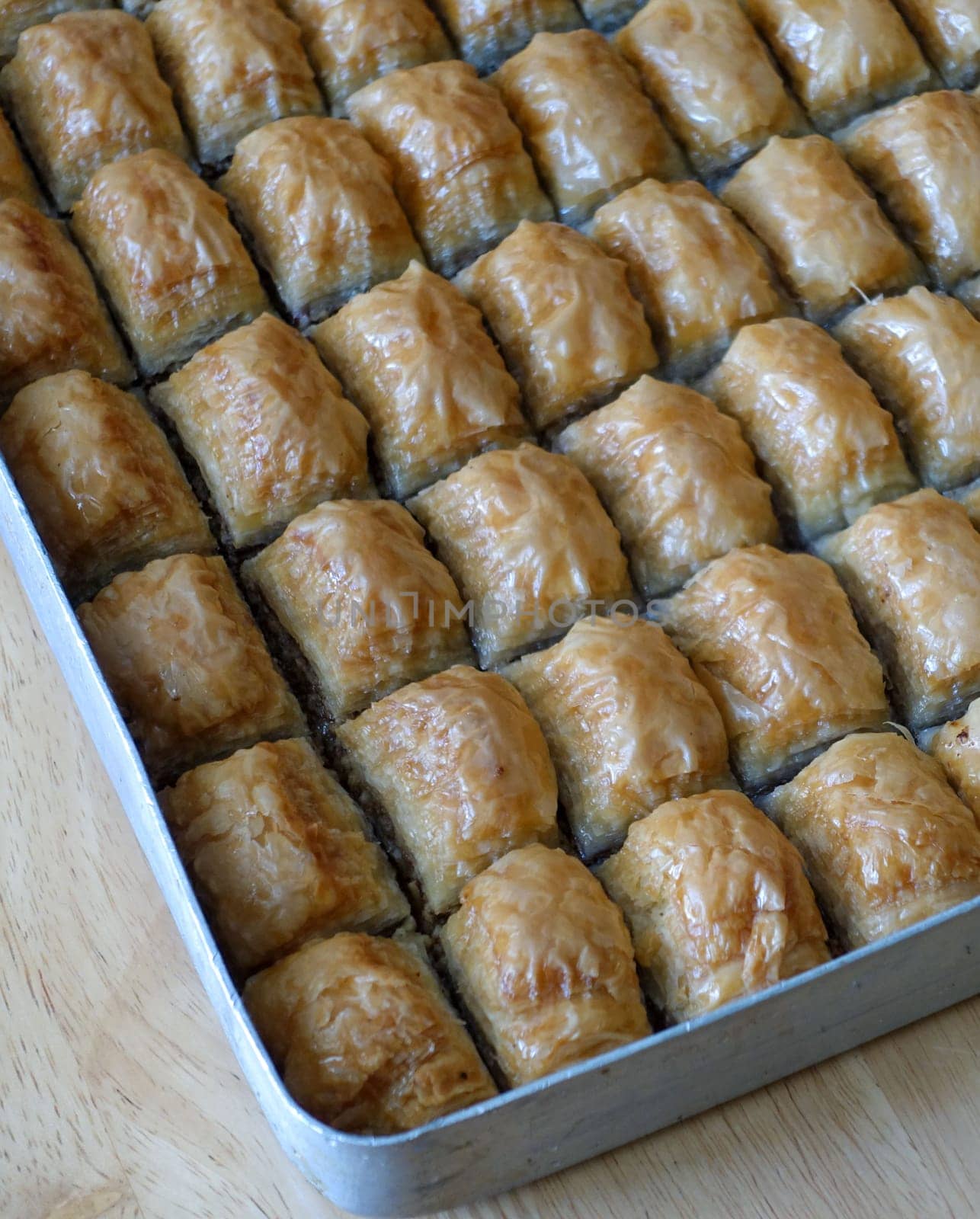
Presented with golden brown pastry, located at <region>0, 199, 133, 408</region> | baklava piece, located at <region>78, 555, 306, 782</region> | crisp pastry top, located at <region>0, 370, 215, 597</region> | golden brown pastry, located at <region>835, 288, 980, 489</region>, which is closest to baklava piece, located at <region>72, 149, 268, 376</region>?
golden brown pastry, located at <region>0, 199, 133, 408</region>

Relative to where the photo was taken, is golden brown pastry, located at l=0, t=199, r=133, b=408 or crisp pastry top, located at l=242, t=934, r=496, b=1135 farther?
golden brown pastry, located at l=0, t=199, r=133, b=408

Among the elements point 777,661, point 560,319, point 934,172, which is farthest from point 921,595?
point 934,172

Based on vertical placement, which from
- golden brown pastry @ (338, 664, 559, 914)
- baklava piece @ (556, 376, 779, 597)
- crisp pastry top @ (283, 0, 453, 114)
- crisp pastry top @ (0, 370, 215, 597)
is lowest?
golden brown pastry @ (338, 664, 559, 914)

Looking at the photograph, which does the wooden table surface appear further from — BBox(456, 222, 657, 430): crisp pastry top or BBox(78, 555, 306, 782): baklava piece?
BBox(456, 222, 657, 430): crisp pastry top

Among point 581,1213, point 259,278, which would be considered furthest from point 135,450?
point 581,1213

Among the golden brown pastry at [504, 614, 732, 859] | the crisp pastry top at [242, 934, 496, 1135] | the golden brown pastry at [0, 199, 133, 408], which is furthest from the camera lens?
the golden brown pastry at [0, 199, 133, 408]

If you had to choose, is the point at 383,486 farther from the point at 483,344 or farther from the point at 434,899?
the point at 434,899

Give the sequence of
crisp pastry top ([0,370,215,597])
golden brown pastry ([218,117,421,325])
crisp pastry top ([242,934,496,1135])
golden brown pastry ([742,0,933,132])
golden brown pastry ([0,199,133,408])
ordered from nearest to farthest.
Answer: crisp pastry top ([242,934,496,1135]) → crisp pastry top ([0,370,215,597]) → golden brown pastry ([0,199,133,408]) → golden brown pastry ([218,117,421,325]) → golden brown pastry ([742,0,933,132])
